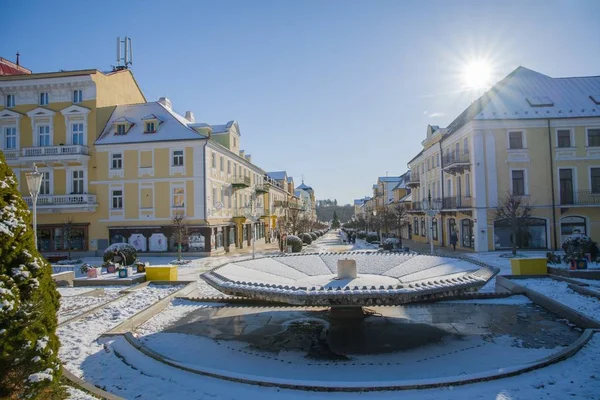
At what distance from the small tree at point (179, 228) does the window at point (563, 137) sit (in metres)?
27.5

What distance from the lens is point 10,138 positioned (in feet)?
104

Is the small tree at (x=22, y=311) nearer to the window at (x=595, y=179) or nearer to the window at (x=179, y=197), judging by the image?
the window at (x=179, y=197)

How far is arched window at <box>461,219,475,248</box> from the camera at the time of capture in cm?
2975

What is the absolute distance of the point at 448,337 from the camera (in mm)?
9297

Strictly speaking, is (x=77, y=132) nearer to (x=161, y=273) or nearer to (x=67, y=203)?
(x=67, y=203)

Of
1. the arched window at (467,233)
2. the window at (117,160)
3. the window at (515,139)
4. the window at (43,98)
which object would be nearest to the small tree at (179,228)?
the window at (117,160)

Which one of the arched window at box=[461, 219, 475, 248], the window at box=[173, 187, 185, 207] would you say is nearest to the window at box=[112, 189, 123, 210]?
the window at box=[173, 187, 185, 207]

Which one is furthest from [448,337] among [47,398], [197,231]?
[197,231]

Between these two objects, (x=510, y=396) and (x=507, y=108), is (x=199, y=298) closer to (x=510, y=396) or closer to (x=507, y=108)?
(x=510, y=396)

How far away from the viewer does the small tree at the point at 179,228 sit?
86.9 feet

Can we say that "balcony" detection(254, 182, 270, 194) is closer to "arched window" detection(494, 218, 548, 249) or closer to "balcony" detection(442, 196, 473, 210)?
"balcony" detection(442, 196, 473, 210)

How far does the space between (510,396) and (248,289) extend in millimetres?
4842

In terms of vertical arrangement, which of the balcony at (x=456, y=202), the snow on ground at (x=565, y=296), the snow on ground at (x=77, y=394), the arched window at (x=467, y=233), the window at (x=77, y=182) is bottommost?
the snow on ground at (x=565, y=296)

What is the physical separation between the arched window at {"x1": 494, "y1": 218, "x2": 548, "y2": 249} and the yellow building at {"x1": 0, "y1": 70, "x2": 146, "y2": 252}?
29.9 m
